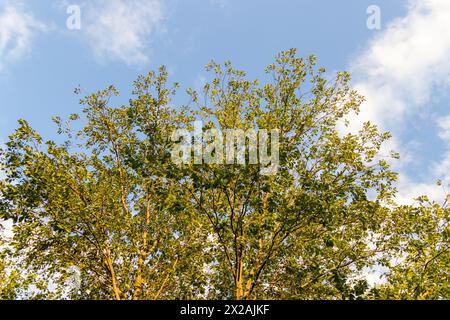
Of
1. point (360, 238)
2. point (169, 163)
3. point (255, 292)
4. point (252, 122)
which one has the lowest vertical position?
point (255, 292)

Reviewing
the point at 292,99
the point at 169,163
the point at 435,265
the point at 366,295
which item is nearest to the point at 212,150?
the point at 169,163

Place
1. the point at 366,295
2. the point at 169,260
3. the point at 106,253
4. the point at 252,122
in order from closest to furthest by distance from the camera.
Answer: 1. the point at 366,295
2. the point at 252,122
3. the point at 106,253
4. the point at 169,260

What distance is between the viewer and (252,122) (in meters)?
16.9

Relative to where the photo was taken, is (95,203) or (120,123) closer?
(95,203)

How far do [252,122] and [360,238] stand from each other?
7.40m

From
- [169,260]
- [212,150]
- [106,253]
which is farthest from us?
[169,260]

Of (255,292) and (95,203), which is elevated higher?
(95,203)

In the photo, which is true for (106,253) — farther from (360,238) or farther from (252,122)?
(360,238)
